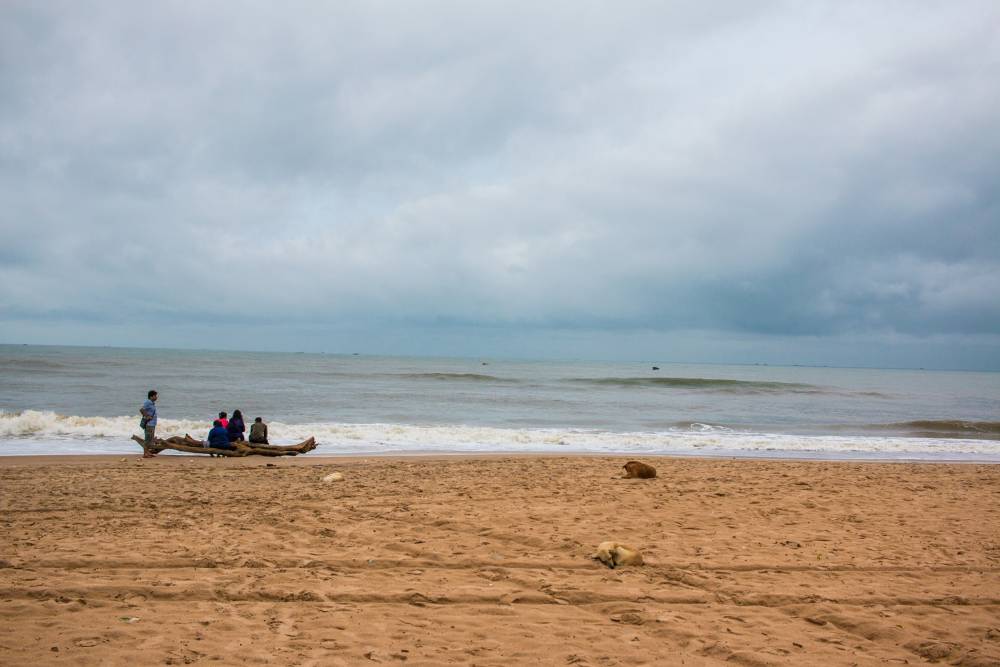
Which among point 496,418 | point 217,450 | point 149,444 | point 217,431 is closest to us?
point 149,444

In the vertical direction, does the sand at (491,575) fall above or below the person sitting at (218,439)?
above

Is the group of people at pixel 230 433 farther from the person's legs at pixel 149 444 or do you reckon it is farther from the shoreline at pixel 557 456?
the person's legs at pixel 149 444

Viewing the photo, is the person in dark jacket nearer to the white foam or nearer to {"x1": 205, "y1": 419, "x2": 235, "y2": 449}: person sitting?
{"x1": 205, "y1": 419, "x2": 235, "y2": 449}: person sitting

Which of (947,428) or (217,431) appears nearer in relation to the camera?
(217,431)

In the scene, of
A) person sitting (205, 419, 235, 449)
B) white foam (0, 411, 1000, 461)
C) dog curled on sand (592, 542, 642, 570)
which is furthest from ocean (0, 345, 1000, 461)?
dog curled on sand (592, 542, 642, 570)

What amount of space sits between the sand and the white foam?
25.7 feet

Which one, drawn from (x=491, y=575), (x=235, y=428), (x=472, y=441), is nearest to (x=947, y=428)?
(x=472, y=441)

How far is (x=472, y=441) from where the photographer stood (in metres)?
20.2

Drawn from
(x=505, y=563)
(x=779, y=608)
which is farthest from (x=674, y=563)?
(x=505, y=563)

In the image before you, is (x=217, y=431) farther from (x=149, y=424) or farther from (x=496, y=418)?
(x=496, y=418)

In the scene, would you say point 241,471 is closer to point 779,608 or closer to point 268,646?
point 268,646

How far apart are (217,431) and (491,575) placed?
12726 millimetres

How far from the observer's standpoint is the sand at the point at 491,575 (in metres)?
4.43

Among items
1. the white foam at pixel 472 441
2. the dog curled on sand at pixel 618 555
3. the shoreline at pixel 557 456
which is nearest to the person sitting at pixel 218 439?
the shoreline at pixel 557 456
